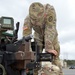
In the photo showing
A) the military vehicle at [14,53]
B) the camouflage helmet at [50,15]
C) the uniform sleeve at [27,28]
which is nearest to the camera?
the military vehicle at [14,53]

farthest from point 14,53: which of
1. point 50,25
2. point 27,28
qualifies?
point 27,28

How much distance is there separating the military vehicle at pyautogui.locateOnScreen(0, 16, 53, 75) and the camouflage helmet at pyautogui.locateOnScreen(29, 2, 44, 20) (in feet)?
4.00

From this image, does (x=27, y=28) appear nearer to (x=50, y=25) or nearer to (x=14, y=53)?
(x=50, y=25)

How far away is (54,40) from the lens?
5.29 metres

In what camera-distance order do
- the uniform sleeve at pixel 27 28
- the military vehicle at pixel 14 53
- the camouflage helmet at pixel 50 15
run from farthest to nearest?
the uniform sleeve at pixel 27 28, the camouflage helmet at pixel 50 15, the military vehicle at pixel 14 53

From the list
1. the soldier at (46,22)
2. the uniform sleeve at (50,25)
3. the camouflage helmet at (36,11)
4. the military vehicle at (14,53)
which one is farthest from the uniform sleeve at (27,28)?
the military vehicle at (14,53)

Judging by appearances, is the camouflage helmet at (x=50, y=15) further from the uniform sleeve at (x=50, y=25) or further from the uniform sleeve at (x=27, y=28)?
the uniform sleeve at (x=27, y=28)

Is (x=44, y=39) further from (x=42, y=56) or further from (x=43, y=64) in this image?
(x=42, y=56)

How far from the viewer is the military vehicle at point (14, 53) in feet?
12.1

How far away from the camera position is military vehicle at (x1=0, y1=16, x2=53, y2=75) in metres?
3.69

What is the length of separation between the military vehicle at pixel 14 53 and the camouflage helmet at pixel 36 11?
1219 mm

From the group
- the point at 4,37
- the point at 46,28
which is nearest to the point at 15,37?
the point at 4,37

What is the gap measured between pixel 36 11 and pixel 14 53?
160 cm

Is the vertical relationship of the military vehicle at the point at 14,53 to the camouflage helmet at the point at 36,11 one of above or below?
below
